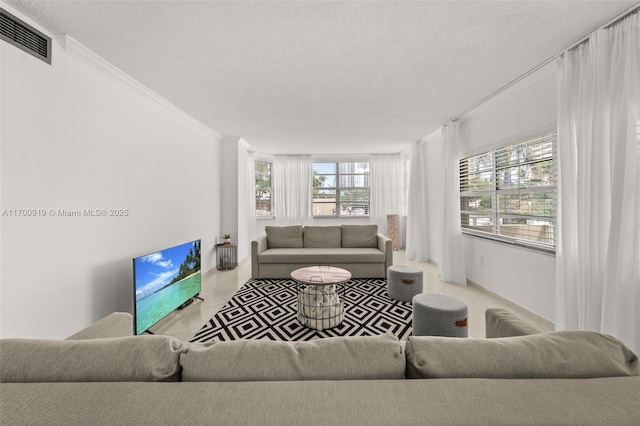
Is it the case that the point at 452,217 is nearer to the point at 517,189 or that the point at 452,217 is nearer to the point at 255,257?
the point at 517,189

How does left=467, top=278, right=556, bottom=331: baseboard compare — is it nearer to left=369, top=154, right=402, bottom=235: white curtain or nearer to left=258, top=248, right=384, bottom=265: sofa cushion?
left=258, top=248, right=384, bottom=265: sofa cushion

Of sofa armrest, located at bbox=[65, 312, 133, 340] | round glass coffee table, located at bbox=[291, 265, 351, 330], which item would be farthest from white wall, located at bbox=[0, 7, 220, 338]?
round glass coffee table, located at bbox=[291, 265, 351, 330]

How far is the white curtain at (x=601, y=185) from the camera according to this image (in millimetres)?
1734

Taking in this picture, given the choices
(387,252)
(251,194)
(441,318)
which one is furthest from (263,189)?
(441,318)

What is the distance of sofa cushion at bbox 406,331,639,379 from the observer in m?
0.75

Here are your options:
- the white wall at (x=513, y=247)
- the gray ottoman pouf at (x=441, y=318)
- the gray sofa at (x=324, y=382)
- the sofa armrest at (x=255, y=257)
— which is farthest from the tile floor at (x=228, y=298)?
the gray sofa at (x=324, y=382)

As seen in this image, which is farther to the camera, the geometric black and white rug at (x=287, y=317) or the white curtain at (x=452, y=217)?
the white curtain at (x=452, y=217)

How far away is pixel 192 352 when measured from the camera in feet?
2.62

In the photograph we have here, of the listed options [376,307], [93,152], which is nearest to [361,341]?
[376,307]

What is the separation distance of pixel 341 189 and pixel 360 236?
273 centimetres

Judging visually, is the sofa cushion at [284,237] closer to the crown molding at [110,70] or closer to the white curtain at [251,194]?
the white curtain at [251,194]

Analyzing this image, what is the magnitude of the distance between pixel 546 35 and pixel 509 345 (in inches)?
93.7

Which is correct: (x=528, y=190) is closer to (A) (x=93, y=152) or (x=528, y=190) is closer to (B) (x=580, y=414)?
(B) (x=580, y=414)

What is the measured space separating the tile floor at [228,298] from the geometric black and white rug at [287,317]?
16 cm
